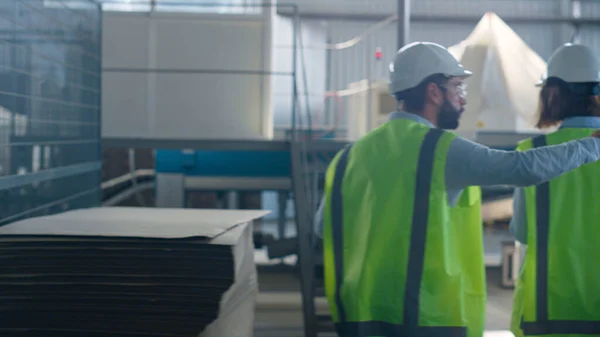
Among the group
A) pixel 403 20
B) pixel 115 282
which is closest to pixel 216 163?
pixel 403 20

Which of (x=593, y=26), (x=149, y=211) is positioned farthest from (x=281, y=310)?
(x=593, y=26)

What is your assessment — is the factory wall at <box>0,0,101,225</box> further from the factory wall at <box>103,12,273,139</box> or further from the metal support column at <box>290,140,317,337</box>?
the factory wall at <box>103,12,273,139</box>

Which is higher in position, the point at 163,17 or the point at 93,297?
the point at 163,17

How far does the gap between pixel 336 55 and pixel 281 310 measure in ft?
34.1

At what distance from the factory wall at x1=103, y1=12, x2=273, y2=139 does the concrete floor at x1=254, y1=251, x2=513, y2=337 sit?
1914 mm

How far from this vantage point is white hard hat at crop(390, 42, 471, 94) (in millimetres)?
2602

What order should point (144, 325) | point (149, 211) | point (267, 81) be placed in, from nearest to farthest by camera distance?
1. point (144, 325)
2. point (149, 211)
3. point (267, 81)

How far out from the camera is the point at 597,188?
288 cm

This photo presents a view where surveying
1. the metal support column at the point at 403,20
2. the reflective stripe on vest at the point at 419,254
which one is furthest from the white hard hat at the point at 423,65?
the metal support column at the point at 403,20

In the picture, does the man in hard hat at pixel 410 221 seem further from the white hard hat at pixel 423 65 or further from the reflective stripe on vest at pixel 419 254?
the white hard hat at pixel 423 65

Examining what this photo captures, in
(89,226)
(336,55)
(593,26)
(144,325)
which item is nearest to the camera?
(144,325)

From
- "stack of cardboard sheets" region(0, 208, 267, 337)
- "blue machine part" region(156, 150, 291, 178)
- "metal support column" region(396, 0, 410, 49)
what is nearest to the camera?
"stack of cardboard sheets" region(0, 208, 267, 337)

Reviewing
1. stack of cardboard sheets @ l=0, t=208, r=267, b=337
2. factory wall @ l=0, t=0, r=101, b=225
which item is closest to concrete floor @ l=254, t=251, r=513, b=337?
factory wall @ l=0, t=0, r=101, b=225

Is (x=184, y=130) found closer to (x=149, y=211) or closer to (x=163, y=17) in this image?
(x=163, y=17)
